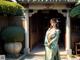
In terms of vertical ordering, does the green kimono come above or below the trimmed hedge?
below

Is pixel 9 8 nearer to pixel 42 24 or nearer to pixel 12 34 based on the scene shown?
pixel 12 34

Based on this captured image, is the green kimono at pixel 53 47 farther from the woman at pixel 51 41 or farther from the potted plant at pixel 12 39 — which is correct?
the potted plant at pixel 12 39

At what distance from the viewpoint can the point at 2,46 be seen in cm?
2027

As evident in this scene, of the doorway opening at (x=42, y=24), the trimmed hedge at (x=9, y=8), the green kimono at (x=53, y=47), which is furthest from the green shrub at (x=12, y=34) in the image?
the green kimono at (x=53, y=47)

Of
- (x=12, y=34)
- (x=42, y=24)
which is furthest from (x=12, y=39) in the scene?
(x=42, y=24)

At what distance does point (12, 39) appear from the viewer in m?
19.4

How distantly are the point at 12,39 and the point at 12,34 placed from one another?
318mm

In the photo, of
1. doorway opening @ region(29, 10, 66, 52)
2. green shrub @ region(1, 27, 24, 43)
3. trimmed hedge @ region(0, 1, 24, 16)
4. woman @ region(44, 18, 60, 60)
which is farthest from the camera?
doorway opening @ region(29, 10, 66, 52)

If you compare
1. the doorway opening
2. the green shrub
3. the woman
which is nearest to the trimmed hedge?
the green shrub

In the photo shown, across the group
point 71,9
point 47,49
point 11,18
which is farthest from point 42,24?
point 47,49

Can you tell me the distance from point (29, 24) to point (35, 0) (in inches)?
78.7

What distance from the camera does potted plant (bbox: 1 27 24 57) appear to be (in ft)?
63.3

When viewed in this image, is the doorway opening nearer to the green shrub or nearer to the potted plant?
the potted plant

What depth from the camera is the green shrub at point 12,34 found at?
63.2 ft
